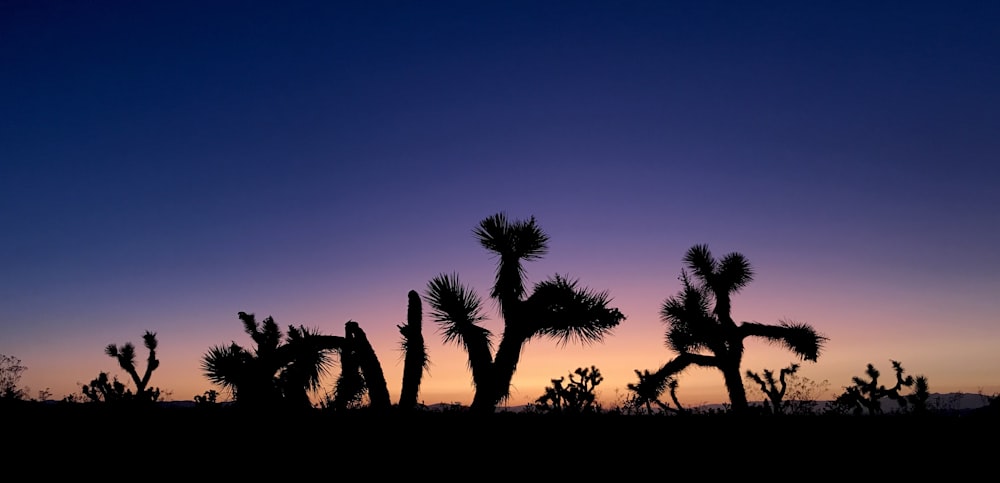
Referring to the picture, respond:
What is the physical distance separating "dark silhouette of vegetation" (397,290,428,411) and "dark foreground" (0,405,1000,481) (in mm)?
2751

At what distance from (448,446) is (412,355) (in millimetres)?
A: 4607

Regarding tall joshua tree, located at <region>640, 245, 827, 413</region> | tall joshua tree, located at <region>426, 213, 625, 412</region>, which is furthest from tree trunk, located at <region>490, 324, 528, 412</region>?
tall joshua tree, located at <region>640, 245, 827, 413</region>

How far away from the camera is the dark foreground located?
5.24 metres

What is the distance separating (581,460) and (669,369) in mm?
14177

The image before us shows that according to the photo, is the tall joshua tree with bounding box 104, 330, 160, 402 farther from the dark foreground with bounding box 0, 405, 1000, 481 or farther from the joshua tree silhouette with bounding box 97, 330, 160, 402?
the dark foreground with bounding box 0, 405, 1000, 481

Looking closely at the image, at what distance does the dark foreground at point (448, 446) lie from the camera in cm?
524

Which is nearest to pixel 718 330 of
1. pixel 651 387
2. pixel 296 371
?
pixel 651 387

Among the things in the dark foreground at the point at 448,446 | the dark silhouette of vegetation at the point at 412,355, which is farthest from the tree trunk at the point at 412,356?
the dark foreground at the point at 448,446

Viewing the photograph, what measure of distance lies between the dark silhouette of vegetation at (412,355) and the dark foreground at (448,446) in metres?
2.75

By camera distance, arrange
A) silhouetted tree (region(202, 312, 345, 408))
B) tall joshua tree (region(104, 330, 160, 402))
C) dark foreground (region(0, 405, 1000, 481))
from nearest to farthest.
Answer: dark foreground (region(0, 405, 1000, 481)) < silhouetted tree (region(202, 312, 345, 408)) < tall joshua tree (region(104, 330, 160, 402))

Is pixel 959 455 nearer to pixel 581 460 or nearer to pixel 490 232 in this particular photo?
pixel 581 460

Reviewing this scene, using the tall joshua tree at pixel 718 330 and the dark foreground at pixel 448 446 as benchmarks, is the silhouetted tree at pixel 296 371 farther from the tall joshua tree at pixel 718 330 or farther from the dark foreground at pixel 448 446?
the tall joshua tree at pixel 718 330

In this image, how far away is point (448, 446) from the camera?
19.5 ft

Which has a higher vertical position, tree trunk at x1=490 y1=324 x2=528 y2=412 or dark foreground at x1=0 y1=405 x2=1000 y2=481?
tree trunk at x1=490 y1=324 x2=528 y2=412
